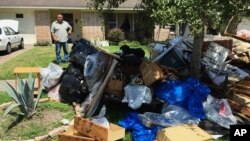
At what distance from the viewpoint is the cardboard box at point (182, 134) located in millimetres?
5914

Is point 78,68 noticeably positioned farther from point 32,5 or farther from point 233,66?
point 32,5

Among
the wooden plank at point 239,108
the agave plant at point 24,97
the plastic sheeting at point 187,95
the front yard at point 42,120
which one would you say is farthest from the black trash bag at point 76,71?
the wooden plank at point 239,108

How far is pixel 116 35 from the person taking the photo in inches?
907

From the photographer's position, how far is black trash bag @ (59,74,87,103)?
7941mm

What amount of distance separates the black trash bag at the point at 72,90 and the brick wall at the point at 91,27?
16176 millimetres

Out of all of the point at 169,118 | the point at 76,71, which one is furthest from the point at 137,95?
the point at 76,71

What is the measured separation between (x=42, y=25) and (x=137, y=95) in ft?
60.6

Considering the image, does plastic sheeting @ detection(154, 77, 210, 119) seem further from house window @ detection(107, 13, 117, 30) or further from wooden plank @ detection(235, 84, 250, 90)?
house window @ detection(107, 13, 117, 30)

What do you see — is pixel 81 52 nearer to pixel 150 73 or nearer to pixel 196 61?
pixel 150 73

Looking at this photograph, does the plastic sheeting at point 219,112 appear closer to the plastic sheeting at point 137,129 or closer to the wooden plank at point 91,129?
the plastic sheeting at point 137,129

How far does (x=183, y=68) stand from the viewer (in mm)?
8383

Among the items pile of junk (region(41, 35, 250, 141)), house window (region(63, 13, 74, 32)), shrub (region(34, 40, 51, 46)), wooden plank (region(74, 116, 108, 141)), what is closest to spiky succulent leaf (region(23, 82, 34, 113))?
pile of junk (region(41, 35, 250, 141))

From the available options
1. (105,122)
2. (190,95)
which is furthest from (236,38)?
(105,122)

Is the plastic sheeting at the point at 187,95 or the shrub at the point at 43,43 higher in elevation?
the plastic sheeting at the point at 187,95
